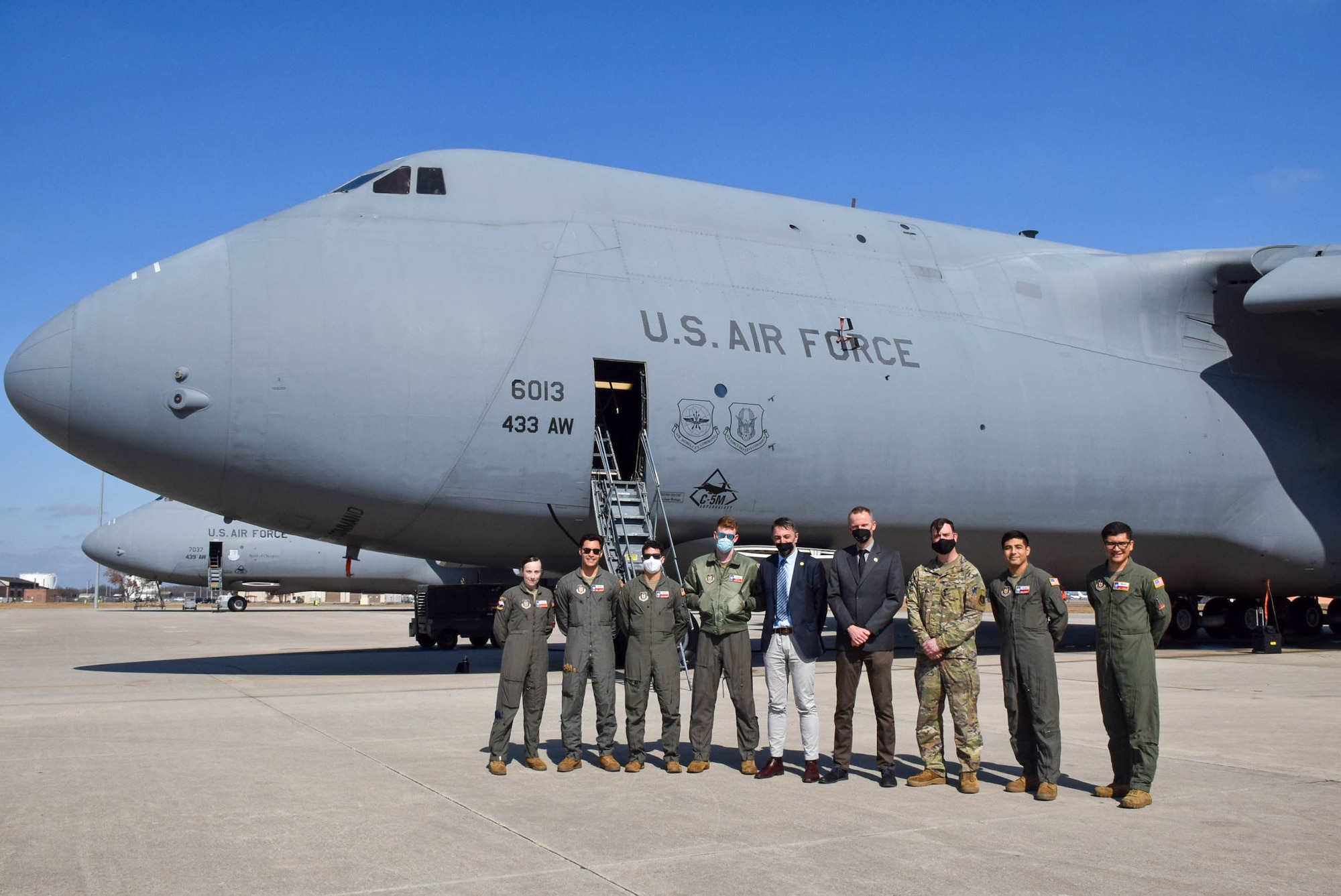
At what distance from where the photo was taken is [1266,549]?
53.5 ft

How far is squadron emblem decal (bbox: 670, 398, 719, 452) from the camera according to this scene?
12.6 metres

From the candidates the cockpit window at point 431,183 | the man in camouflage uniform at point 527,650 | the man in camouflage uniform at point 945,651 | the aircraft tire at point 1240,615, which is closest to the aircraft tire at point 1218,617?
the aircraft tire at point 1240,615

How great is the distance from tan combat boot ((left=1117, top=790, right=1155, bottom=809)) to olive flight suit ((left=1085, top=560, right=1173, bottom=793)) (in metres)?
0.11

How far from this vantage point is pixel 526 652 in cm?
750

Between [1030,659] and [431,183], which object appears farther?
[431,183]

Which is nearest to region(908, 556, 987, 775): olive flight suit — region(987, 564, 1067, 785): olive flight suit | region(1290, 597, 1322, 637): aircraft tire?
region(987, 564, 1067, 785): olive flight suit

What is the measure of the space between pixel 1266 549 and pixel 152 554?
35606 millimetres

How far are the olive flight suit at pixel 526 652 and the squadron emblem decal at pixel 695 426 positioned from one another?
508 centimetres

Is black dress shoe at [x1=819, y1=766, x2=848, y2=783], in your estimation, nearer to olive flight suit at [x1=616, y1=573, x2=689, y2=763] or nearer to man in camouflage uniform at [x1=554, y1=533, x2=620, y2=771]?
olive flight suit at [x1=616, y1=573, x2=689, y2=763]

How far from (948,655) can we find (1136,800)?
1.35 metres

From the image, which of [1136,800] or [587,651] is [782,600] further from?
[1136,800]

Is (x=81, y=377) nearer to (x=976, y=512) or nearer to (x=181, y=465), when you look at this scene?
(x=181, y=465)

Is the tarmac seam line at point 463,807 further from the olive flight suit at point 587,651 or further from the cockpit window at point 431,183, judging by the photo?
the cockpit window at point 431,183

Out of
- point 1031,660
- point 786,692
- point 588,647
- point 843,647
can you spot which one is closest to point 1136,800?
point 1031,660
